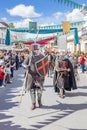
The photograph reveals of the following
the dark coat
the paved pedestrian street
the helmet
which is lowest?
the paved pedestrian street

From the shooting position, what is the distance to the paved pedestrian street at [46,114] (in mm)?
7551

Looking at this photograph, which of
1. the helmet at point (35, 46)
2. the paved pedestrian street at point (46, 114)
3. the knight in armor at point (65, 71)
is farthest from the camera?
the knight in armor at point (65, 71)

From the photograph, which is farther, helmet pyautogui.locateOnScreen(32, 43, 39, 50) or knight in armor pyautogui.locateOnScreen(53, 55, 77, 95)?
knight in armor pyautogui.locateOnScreen(53, 55, 77, 95)

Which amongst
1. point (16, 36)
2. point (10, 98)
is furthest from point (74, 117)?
point (16, 36)

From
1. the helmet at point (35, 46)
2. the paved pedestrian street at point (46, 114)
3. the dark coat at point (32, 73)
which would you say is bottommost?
the paved pedestrian street at point (46, 114)

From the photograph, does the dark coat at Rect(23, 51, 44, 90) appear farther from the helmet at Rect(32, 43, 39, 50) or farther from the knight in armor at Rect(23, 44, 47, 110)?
the helmet at Rect(32, 43, 39, 50)

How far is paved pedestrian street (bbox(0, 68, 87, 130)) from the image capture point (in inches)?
297

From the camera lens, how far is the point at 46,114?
8.84 m

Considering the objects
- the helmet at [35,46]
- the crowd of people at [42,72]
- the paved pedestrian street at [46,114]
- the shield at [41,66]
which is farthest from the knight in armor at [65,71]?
the helmet at [35,46]

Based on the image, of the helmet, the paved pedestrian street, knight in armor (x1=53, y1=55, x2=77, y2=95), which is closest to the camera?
the paved pedestrian street

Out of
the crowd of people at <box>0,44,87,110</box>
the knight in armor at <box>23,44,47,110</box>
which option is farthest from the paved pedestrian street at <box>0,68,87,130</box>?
the knight in armor at <box>23,44,47,110</box>

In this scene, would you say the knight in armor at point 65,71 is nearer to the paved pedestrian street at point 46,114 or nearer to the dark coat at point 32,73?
the paved pedestrian street at point 46,114

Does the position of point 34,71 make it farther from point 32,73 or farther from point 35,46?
point 35,46

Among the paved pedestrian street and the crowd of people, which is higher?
the crowd of people
